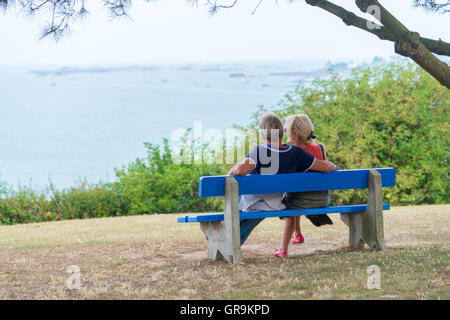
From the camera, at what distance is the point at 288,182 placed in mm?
5059

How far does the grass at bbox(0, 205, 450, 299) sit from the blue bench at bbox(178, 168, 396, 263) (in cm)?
16

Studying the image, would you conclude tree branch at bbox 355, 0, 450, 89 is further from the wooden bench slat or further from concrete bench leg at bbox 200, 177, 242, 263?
concrete bench leg at bbox 200, 177, 242, 263

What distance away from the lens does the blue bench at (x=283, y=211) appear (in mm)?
4938

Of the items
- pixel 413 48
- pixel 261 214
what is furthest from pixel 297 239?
pixel 413 48

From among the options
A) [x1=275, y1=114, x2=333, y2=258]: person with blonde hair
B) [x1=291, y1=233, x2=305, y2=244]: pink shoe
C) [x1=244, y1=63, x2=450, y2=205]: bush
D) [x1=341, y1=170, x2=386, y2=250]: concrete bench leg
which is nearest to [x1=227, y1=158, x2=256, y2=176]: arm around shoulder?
[x1=275, y1=114, x2=333, y2=258]: person with blonde hair

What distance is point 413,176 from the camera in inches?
519

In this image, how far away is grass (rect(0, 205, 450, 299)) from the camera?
407 cm

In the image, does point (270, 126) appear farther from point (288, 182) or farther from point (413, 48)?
point (413, 48)

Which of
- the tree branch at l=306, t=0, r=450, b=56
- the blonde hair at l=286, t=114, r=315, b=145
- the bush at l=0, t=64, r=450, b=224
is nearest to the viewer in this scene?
the tree branch at l=306, t=0, r=450, b=56

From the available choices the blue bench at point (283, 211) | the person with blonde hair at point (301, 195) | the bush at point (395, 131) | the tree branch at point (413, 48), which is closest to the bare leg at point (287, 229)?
the person with blonde hair at point (301, 195)

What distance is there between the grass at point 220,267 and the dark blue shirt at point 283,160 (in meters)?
0.80

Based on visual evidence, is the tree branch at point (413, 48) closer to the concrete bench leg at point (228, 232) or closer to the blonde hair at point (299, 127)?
the blonde hair at point (299, 127)

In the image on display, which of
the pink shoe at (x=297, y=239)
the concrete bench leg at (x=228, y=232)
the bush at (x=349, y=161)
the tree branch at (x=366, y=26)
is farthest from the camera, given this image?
the bush at (x=349, y=161)
